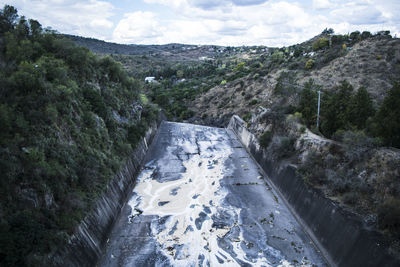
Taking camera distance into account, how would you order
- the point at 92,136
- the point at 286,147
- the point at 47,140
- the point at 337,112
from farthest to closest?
the point at 286,147
the point at 337,112
the point at 92,136
the point at 47,140

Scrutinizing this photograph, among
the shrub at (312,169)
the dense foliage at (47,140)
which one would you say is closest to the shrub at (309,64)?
the shrub at (312,169)

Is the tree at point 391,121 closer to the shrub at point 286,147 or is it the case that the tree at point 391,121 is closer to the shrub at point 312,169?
the shrub at point 312,169

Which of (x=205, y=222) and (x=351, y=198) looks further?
(x=205, y=222)

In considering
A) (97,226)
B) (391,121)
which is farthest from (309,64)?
(97,226)

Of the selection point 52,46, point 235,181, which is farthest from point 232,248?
point 52,46

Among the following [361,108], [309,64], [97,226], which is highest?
[309,64]

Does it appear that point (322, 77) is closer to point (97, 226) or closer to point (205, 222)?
point (205, 222)

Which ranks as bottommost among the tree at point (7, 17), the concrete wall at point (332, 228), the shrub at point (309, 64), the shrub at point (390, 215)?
the concrete wall at point (332, 228)
